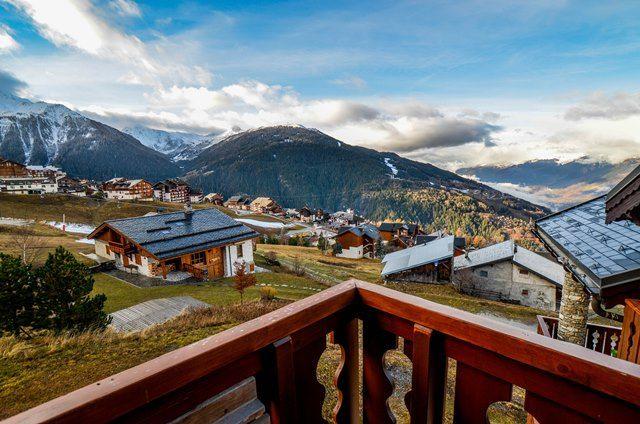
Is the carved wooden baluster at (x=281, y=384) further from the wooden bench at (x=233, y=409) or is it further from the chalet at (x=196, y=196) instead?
the chalet at (x=196, y=196)

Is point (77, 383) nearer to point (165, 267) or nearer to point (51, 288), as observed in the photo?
point (51, 288)

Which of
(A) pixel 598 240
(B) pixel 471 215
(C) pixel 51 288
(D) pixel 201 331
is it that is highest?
(A) pixel 598 240

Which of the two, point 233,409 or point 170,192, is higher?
point 233,409

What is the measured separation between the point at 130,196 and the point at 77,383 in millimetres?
95260

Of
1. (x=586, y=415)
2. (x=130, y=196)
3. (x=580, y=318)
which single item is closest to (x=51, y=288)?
(x=586, y=415)

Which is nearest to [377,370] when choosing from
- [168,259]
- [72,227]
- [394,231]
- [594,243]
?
[594,243]

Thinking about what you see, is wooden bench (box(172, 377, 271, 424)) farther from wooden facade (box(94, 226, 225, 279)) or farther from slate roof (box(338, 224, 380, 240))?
slate roof (box(338, 224, 380, 240))

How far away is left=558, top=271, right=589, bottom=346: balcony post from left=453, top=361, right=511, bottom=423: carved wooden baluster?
1070 cm

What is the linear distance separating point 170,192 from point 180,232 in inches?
3450

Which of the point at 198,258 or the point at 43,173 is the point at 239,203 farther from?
the point at 198,258

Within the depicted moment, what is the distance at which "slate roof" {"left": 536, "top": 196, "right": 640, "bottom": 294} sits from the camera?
232 inches

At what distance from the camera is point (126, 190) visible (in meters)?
88.7

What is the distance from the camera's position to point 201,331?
10641 millimetres

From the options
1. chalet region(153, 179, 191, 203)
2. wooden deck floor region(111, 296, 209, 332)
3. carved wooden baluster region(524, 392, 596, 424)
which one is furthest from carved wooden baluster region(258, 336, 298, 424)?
chalet region(153, 179, 191, 203)
